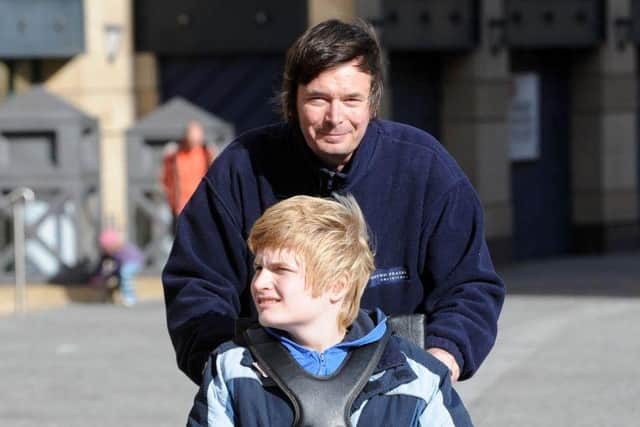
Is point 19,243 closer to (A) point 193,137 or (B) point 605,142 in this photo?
(A) point 193,137

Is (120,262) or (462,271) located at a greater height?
(462,271)

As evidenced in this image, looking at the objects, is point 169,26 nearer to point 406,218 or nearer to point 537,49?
point 537,49

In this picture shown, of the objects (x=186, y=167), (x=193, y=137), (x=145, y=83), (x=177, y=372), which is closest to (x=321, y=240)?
(x=177, y=372)

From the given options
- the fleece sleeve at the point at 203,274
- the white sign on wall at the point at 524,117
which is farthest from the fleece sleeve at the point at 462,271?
the white sign on wall at the point at 524,117

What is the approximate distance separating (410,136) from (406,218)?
0.24 m

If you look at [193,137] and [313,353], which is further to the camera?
[193,137]

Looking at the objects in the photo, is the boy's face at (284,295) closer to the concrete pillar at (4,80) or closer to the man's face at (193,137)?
the man's face at (193,137)

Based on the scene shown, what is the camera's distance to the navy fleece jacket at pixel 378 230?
4.28 meters

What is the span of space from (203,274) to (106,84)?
14687mm

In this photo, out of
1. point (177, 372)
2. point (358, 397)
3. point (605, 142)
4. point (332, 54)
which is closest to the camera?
point (358, 397)

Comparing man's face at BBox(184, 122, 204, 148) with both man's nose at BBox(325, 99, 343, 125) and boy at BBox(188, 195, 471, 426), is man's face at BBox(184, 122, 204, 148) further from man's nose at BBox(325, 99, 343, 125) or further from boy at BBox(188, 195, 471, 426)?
boy at BBox(188, 195, 471, 426)

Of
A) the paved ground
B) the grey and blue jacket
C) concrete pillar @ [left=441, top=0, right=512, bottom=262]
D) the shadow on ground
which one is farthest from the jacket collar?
concrete pillar @ [left=441, top=0, right=512, bottom=262]

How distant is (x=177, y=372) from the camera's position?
36.1ft

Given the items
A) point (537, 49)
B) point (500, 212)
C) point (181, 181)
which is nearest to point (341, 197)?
point (181, 181)
